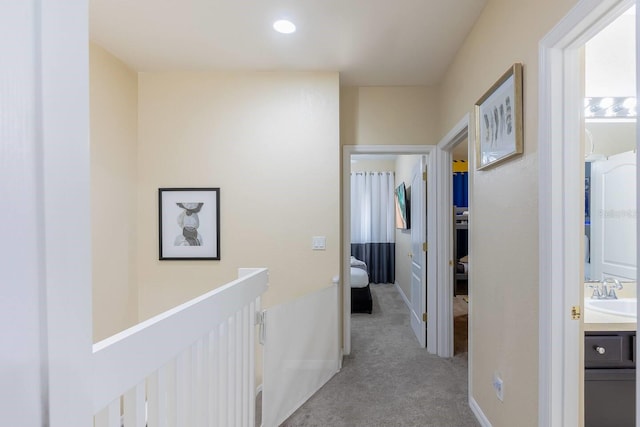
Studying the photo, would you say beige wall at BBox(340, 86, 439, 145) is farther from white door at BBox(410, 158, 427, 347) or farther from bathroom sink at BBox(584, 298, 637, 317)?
bathroom sink at BBox(584, 298, 637, 317)

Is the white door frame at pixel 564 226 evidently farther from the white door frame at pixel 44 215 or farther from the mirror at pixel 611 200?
the white door frame at pixel 44 215

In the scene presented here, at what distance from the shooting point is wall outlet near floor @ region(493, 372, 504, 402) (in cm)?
179

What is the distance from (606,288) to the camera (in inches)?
78.2

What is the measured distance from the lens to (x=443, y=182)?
311cm

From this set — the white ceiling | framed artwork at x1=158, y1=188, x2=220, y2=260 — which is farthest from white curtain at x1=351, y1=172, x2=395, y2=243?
framed artwork at x1=158, y1=188, x2=220, y2=260

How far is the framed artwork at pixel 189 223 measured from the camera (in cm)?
286

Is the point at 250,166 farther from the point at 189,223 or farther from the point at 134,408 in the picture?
the point at 134,408

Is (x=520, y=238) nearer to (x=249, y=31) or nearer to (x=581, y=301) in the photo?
(x=581, y=301)

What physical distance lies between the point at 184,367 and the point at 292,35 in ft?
7.12

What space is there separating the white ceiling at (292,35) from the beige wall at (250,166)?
21 cm

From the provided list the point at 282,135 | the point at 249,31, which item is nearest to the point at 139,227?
the point at 282,135

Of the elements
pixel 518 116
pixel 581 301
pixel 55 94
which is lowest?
pixel 581 301

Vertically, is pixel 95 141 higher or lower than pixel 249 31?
lower

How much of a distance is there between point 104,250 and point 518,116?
112 inches
